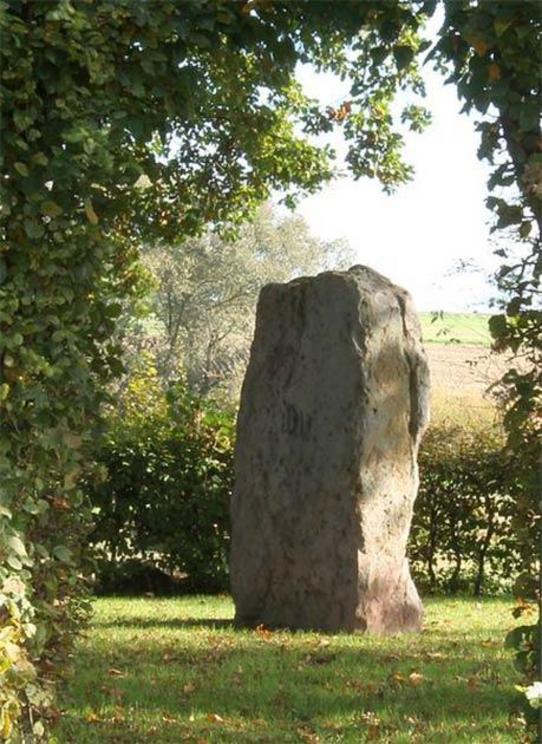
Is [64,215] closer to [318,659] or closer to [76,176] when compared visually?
[76,176]

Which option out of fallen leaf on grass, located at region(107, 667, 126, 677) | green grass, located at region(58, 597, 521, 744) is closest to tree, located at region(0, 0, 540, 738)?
green grass, located at region(58, 597, 521, 744)

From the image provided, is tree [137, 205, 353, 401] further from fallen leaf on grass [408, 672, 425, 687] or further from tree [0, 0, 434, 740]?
tree [0, 0, 434, 740]

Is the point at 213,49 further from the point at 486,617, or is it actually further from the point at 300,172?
the point at 300,172

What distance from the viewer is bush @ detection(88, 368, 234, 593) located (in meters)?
13.3

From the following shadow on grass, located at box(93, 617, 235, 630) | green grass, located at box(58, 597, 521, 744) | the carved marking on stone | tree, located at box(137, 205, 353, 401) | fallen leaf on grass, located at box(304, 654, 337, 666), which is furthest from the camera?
tree, located at box(137, 205, 353, 401)

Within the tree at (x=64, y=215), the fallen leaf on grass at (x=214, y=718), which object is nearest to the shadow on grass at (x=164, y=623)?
the fallen leaf on grass at (x=214, y=718)

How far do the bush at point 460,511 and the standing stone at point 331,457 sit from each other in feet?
11.4

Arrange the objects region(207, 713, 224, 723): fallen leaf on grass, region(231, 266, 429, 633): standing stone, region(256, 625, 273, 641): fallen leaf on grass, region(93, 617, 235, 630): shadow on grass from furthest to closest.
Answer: region(93, 617, 235, 630): shadow on grass, region(231, 266, 429, 633): standing stone, region(256, 625, 273, 641): fallen leaf on grass, region(207, 713, 224, 723): fallen leaf on grass

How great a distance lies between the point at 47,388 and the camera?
550 centimetres

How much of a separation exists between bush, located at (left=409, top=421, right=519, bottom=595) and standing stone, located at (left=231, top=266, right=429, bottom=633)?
137 inches

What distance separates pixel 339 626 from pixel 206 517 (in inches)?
151

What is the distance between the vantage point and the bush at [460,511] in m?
13.4

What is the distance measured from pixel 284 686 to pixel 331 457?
8.17 ft

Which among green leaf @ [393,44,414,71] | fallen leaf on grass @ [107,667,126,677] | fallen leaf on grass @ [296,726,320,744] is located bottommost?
fallen leaf on grass @ [296,726,320,744]
